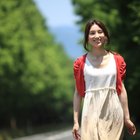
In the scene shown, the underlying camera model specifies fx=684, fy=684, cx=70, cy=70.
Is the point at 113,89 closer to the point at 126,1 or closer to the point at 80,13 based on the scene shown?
the point at 126,1

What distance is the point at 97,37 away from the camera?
604cm

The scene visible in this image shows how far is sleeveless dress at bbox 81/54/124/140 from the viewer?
593 centimetres

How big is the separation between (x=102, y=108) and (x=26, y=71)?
41.2 m

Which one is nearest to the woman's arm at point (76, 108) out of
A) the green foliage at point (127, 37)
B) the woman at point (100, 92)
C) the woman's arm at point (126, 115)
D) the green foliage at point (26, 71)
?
the woman at point (100, 92)

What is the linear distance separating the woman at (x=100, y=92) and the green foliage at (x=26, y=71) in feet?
113

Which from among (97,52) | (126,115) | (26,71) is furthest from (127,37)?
(126,115)

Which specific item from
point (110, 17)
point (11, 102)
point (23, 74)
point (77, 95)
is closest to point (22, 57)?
point (23, 74)

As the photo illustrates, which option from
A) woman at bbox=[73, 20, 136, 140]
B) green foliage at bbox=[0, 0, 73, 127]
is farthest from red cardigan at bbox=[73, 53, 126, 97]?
green foliage at bbox=[0, 0, 73, 127]

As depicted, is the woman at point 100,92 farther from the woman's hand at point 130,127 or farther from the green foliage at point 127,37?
the green foliage at point 127,37

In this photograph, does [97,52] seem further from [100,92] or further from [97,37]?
[100,92]

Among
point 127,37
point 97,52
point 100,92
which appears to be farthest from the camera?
point 127,37

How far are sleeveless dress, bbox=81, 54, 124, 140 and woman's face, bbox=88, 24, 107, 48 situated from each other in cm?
23

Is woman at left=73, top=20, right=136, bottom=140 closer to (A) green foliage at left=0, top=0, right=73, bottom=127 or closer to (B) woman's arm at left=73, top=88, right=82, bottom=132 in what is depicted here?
(B) woman's arm at left=73, top=88, right=82, bottom=132

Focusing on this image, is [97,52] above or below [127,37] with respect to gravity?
above
